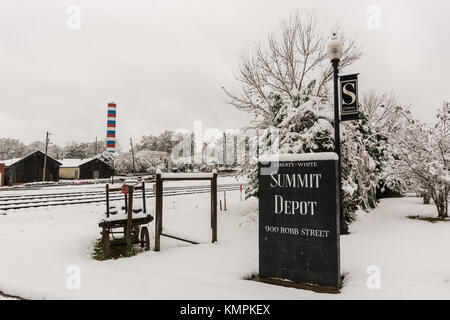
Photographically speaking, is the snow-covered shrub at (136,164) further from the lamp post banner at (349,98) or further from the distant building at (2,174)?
the lamp post banner at (349,98)

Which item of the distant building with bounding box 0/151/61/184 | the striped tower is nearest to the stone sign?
the striped tower

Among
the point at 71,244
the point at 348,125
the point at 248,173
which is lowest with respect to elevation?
the point at 71,244

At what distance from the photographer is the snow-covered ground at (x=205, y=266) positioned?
346 centimetres

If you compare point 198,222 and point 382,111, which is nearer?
point 198,222

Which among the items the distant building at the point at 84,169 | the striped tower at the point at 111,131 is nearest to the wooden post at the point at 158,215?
the striped tower at the point at 111,131

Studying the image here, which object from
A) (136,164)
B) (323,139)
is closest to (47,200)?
(323,139)

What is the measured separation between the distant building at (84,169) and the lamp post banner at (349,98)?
154ft

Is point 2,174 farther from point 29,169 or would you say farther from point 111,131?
point 111,131

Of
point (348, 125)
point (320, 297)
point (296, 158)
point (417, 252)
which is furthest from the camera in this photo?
point (348, 125)

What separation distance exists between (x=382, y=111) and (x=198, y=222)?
64.4ft

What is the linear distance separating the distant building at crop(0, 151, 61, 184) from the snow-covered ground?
35327 mm
